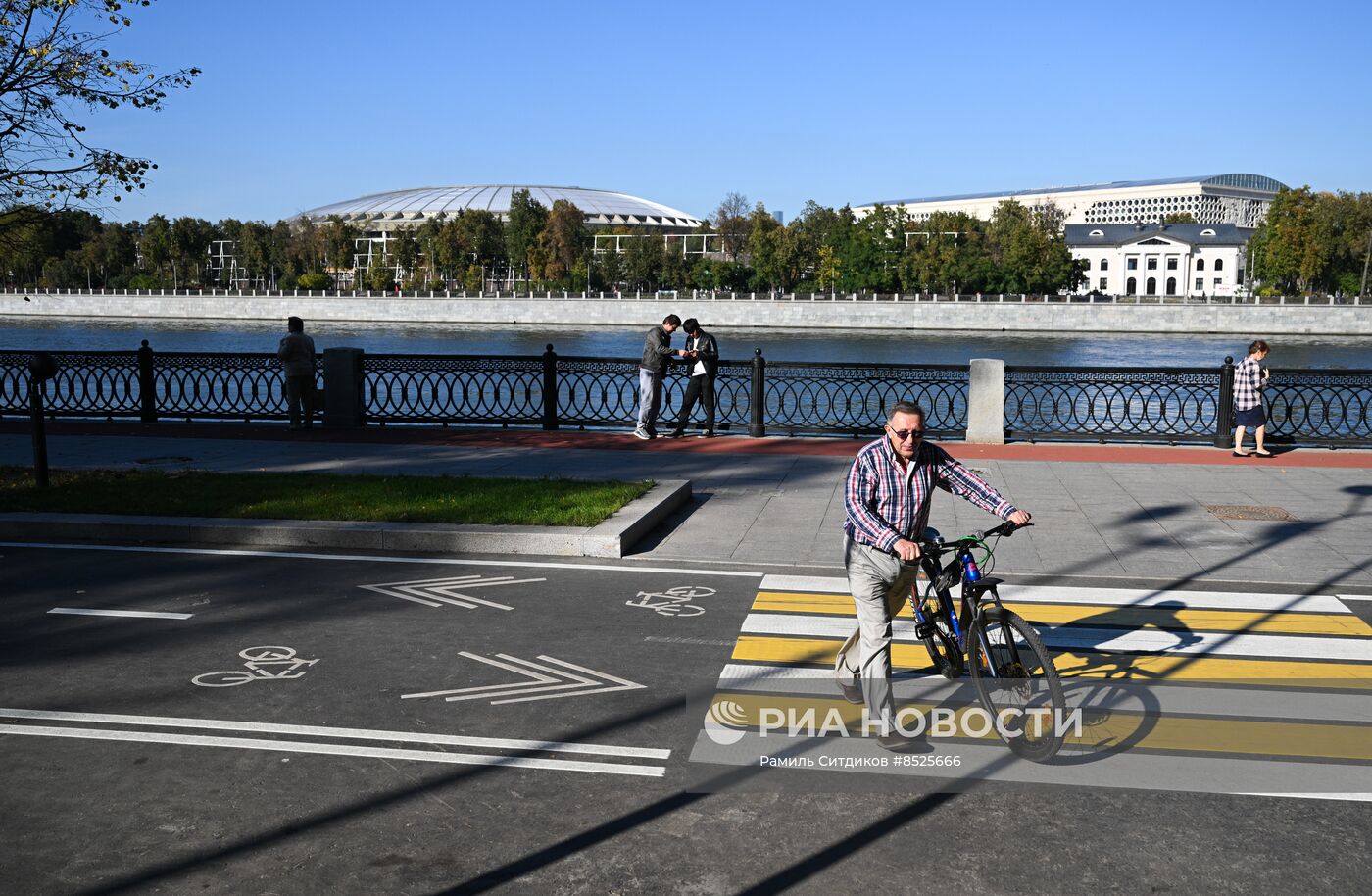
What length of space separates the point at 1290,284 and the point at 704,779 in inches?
5106

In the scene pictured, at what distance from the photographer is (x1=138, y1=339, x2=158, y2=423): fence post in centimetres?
1933

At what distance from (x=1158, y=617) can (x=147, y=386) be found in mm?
16512

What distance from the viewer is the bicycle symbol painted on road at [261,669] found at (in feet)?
22.4

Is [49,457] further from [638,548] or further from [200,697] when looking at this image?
[200,697]

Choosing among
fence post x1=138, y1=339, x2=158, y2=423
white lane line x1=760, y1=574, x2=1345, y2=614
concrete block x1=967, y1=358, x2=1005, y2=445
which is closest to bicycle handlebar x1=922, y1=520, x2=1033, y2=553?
white lane line x1=760, y1=574, x2=1345, y2=614

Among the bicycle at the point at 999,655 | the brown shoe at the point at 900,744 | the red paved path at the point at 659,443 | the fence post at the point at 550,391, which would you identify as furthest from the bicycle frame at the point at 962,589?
the fence post at the point at 550,391

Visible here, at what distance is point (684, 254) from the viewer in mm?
120438

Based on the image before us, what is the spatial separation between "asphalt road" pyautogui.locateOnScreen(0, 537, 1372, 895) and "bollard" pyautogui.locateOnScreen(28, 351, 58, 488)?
181 inches

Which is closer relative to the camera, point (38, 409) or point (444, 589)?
point (444, 589)

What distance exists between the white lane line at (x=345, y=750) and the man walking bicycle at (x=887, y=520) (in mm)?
1143

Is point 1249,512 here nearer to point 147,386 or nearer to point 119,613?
point 119,613

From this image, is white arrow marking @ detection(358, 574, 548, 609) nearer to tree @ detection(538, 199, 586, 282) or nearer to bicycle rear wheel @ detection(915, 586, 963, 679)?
bicycle rear wheel @ detection(915, 586, 963, 679)

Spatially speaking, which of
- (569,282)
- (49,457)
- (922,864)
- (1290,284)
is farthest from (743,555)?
(1290,284)

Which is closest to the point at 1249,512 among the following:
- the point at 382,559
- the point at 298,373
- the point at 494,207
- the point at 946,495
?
the point at 946,495
